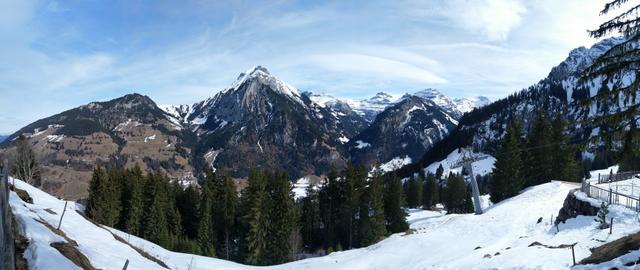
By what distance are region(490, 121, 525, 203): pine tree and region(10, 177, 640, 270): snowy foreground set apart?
14.4 meters

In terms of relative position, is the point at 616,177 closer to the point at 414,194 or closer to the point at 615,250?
the point at 615,250

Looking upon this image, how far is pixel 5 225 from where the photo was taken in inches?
312

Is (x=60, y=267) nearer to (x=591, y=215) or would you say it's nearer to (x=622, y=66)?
(x=622, y=66)

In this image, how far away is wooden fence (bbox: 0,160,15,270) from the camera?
25.7 ft

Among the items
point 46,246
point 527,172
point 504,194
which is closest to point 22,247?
point 46,246

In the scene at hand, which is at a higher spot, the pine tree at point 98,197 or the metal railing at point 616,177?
the metal railing at point 616,177

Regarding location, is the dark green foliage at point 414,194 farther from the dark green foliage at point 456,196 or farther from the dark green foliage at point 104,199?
the dark green foliage at point 104,199

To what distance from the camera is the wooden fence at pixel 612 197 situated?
28644mm

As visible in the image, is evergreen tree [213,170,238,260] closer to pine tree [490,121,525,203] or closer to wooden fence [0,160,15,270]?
pine tree [490,121,525,203]

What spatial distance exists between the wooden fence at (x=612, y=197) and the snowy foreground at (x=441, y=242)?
1320 millimetres

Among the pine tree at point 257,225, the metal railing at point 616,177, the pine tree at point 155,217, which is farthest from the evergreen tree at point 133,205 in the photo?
the metal railing at point 616,177

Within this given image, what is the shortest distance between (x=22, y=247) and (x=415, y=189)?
112 metres

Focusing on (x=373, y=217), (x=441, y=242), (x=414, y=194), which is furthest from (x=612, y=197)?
(x=414, y=194)

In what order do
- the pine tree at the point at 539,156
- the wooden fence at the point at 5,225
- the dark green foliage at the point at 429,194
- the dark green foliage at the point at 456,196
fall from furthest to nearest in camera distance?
1. the dark green foliage at the point at 429,194
2. the dark green foliage at the point at 456,196
3. the pine tree at the point at 539,156
4. the wooden fence at the point at 5,225
